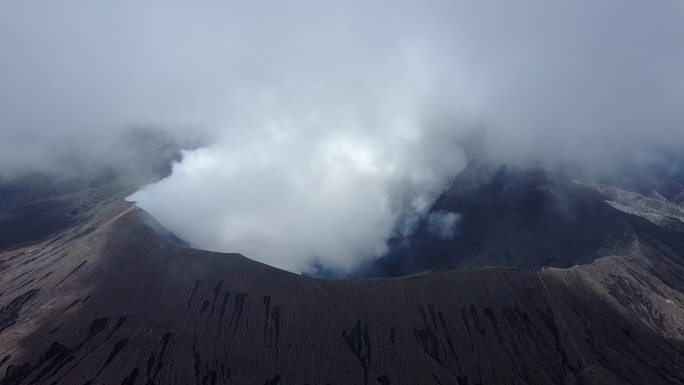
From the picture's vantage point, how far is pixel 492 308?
126 m

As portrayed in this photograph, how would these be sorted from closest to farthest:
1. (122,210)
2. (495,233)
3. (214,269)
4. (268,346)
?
(268,346) → (214,269) → (122,210) → (495,233)

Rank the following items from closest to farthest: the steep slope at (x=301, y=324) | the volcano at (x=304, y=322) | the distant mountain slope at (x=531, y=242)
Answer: the steep slope at (x=301, y=324)
the volcano at (x=304, y=322)
the distant mountain slope at (x=531, y=242)

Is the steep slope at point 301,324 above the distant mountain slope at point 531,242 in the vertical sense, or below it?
below

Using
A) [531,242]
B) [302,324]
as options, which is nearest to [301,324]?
[302,324]

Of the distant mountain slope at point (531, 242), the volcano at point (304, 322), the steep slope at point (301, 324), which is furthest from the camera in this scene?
the distant mountain slope at point (531, 242)

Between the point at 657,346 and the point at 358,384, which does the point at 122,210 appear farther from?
the point at 657,346

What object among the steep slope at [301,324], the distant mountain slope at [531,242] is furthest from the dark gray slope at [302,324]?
the distant mountain slope at [531,242]

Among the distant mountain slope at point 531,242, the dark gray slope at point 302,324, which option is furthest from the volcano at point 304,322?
the distant mountain slope at point 531,242

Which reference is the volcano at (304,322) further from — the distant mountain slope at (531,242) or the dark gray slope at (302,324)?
the distant mountain slope at (531,242)

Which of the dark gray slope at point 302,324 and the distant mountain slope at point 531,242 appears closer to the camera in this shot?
the dark gray slope at point 302,324

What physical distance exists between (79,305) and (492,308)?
86576 mm

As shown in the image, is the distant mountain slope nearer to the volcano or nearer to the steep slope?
the volcano

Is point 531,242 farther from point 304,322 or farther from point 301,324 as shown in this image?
point 301,324

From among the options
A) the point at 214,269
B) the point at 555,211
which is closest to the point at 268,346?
the point at 214,269
